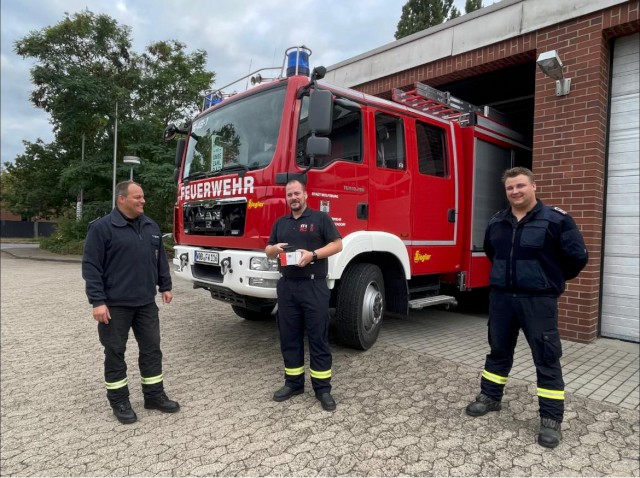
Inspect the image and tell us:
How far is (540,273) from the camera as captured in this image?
285 centimetres

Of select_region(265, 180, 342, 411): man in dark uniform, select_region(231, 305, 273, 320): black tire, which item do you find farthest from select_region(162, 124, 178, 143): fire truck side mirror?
select_region(265, 180, 342, 411): man in dark uniform

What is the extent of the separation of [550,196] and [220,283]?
411cm

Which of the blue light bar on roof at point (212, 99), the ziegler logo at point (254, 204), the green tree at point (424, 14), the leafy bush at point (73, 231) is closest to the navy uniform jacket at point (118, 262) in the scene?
the ziegler logo at point (254, 204)

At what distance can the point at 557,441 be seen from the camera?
9.20 feet

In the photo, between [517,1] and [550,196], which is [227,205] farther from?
[517,1]

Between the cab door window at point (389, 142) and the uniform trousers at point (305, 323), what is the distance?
183 centimetres

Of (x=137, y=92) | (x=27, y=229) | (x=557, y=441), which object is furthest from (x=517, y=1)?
(x=27, y=229)

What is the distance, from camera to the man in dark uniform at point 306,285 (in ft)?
10.9

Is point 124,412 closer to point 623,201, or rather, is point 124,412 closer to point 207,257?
point 207,257

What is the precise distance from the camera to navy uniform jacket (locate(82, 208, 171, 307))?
3.04 m

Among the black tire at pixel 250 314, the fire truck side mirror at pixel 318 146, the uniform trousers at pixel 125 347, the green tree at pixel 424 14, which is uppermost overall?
the green tree at pixel 424 14

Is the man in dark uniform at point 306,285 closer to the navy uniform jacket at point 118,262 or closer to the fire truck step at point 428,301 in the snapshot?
the navy uniform jacket at point 118,262

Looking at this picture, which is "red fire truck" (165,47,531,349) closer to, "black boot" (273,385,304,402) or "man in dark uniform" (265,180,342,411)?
"man in dark uniform" (265,180,342,411)

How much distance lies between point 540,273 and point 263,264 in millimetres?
2149
